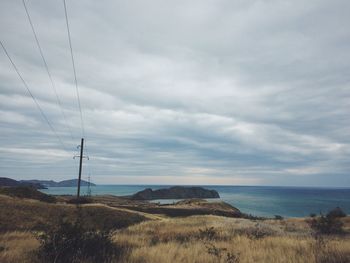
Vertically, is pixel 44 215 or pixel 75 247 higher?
pixel 75 247

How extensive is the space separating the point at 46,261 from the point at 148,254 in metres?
2.60

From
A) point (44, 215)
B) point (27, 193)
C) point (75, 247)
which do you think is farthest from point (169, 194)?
point (75, 247)

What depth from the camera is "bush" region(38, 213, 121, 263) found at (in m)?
8.11

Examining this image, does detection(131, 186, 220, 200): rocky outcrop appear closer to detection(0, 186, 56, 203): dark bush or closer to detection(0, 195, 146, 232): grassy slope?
detection(0, 186, 56, 203): dark bush

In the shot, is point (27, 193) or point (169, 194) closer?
point (27, 193)

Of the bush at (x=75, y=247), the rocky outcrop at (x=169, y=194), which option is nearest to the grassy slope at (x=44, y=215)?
the bush at (x=75, y=247)

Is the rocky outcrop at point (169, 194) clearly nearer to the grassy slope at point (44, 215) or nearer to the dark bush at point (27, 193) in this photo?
the dark bush at point (27, 193)

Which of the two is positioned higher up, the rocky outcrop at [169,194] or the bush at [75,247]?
the rocky outcrop at [169,194]

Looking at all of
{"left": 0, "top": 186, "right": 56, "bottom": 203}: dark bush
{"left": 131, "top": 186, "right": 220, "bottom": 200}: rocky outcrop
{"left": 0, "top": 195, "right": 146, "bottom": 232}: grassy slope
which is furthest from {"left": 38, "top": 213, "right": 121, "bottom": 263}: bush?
{"left": 131, "top": 186, "right": 220, "bottom": 200}: rocky outcrop

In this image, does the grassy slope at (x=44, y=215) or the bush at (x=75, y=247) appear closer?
the bush at (x=75, y=247)

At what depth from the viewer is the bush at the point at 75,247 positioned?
811 cm

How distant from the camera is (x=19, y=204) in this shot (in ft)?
94.0

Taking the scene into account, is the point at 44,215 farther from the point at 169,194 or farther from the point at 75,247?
the point at 169,194

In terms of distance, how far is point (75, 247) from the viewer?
899 centimetres
